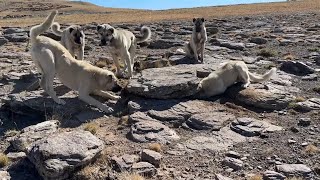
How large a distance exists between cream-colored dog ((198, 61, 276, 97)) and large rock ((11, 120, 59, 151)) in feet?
12.9

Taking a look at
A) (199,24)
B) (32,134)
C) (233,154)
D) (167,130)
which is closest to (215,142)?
(233,154)

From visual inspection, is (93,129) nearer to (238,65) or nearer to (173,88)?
(173,88)

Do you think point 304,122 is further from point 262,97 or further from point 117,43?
point 117,43

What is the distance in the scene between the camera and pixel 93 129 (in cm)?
973

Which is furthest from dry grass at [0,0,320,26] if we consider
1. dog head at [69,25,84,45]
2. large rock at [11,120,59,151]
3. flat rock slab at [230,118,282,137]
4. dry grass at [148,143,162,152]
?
dry grass at [148,143,162,152]

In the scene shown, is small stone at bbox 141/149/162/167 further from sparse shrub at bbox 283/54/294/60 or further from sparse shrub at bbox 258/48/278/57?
sparse shrub at bbox 258/48/278/57

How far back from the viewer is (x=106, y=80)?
1133 cm

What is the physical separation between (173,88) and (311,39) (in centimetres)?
1376

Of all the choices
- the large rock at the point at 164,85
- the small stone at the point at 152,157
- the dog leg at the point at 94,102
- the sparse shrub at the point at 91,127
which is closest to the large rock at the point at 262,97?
the large rock at the point at 164,85

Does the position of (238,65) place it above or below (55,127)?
above

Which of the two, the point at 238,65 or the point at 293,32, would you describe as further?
the point at 293,32

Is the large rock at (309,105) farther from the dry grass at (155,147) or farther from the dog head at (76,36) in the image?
the dog head at (76,36)

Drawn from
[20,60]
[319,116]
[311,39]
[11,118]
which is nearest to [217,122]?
[319,116]

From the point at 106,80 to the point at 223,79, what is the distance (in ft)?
10.3
